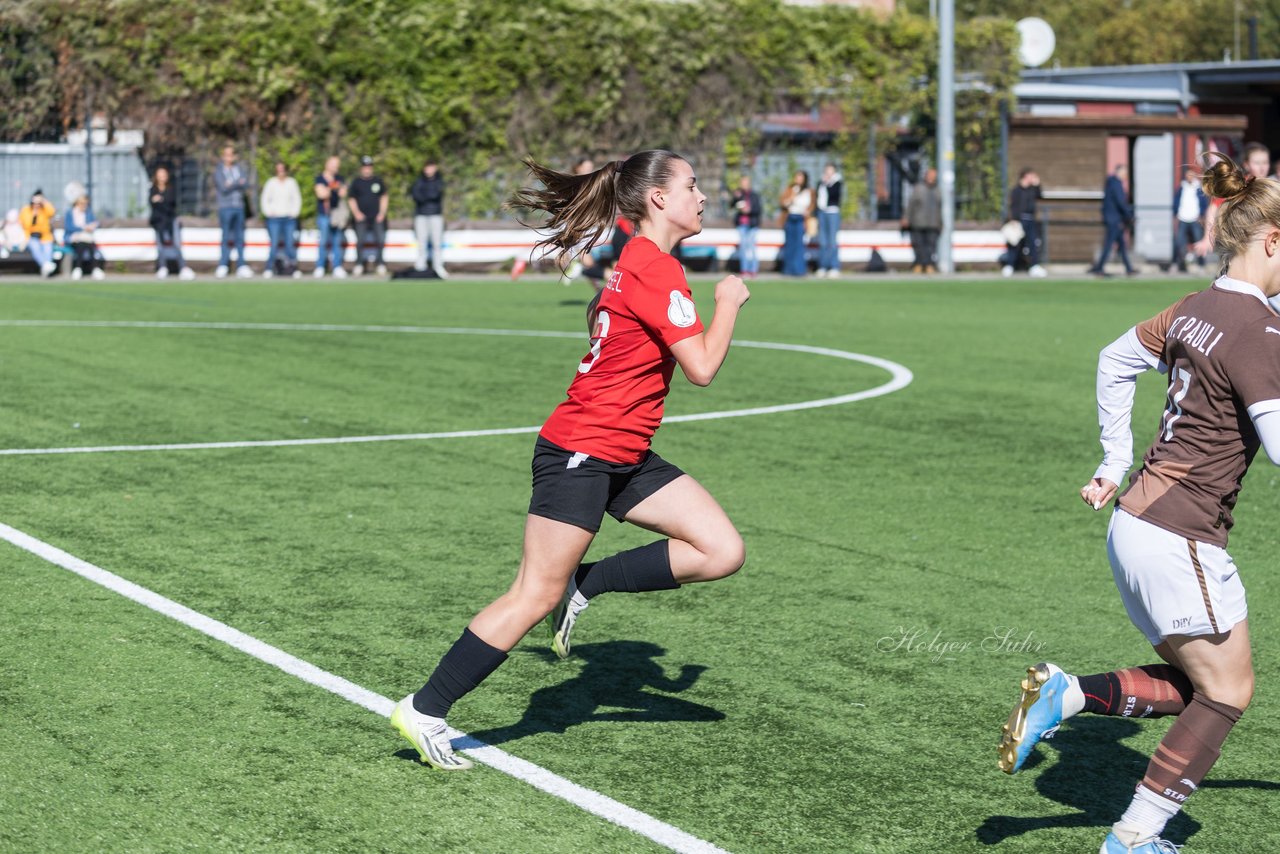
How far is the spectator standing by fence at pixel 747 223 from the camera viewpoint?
3112 centimetres

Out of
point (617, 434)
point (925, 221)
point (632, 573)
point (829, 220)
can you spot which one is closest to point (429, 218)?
point (829, 220)

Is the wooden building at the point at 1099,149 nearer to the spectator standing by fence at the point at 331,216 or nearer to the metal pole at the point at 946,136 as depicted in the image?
the metal pole at the point at 946,136

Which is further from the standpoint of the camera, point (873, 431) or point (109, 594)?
point (873, 431)

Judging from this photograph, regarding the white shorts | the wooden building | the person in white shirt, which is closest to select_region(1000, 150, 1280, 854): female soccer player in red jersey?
the white shorts

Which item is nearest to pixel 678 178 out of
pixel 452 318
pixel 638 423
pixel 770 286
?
pixel 638 423

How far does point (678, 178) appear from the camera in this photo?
17.5ft

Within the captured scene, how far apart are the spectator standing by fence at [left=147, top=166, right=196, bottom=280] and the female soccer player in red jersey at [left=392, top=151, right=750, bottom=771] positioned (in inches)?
970

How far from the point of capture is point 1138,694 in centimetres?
466

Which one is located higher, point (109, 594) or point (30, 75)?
point (30, 75)

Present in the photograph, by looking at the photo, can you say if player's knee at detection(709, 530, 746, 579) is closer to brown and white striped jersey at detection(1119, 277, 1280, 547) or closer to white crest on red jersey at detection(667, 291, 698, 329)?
white crest on red jersey at detection(667, 291, 698, 329)

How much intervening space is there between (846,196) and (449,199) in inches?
320

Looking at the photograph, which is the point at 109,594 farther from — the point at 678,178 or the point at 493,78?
the point at 493,78

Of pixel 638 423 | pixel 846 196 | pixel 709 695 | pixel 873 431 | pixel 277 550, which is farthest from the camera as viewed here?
pixel 846 196

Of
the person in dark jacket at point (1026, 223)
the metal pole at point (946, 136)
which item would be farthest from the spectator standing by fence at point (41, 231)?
the person in dark jacket at point (1026, 223)
